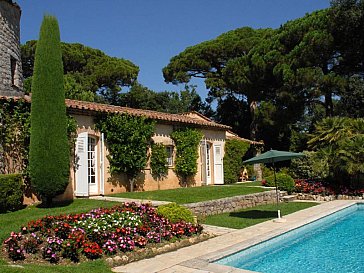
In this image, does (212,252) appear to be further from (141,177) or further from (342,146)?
(342,146)

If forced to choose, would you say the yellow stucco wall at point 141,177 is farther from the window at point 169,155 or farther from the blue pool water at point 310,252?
the blue pool water at point 310,252

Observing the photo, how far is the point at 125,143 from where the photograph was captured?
15.7 m

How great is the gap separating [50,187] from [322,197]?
43.9 ft

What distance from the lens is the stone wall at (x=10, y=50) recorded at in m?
14.3

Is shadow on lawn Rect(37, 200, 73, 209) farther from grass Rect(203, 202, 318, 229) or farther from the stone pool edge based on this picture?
the stone pool edge

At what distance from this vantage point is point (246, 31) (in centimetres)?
3344

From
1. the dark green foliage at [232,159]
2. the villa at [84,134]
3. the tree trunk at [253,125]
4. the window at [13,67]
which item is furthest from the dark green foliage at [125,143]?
the tree trunk at [253,125]

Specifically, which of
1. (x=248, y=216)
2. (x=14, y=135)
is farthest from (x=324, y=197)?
(x=14, y=135)

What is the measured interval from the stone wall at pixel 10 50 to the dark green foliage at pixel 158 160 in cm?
656

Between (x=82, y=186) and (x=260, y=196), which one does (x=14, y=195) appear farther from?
(x=260, y=196)

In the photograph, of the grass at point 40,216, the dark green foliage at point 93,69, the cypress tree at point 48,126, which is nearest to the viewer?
the grass at point 40,216

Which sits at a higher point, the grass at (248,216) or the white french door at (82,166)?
the white french door at (82,166)

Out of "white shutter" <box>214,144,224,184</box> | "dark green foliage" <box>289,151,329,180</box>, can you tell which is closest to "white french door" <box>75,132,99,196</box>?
"white shutter" <box>214,144,224,184</box>

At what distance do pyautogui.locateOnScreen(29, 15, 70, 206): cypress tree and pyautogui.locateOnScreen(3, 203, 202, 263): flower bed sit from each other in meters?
3.28
